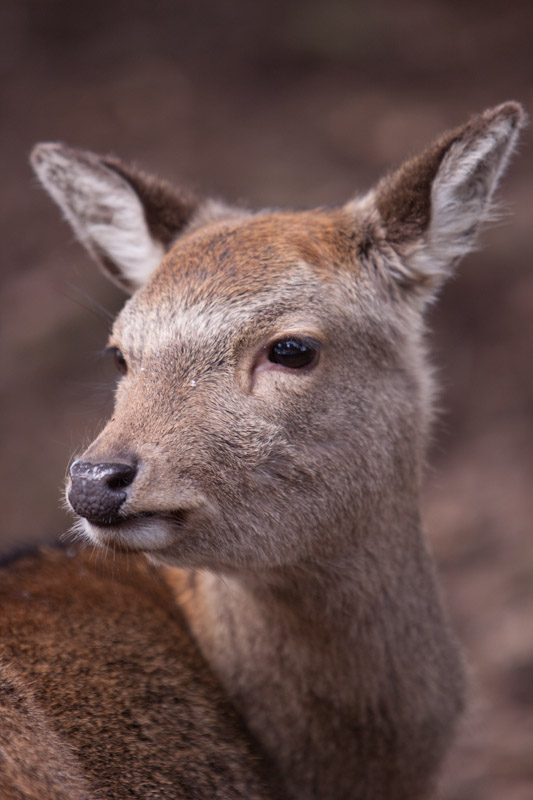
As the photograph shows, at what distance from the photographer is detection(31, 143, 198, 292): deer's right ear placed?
4.64 metres

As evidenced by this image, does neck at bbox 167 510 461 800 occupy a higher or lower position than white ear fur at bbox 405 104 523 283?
lower

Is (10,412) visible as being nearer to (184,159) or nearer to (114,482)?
(184,159)

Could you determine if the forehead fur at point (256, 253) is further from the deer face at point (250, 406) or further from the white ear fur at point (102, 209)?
the white ear fur at point (102, 209)

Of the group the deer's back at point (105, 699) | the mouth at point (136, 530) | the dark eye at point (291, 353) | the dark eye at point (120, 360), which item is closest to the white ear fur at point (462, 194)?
the dark eye at point (291, 353)

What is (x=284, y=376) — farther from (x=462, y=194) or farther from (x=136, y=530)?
(x=462, y=194)

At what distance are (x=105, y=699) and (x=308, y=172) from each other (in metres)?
8.92

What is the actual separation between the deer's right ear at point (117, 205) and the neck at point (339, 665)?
178 centimetres

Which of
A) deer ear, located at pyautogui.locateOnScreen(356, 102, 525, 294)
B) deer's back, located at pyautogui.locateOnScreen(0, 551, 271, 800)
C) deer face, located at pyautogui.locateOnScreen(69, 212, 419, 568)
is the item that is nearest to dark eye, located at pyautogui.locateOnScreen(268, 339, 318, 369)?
deer face, located at pyautogui.locateOnScreen(69, 212, 419, 568)

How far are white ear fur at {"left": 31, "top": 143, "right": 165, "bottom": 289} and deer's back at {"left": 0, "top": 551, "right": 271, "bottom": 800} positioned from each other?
1.60 m

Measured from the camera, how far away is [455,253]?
4117mm

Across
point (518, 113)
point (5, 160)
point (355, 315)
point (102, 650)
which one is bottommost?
point (102, 650)

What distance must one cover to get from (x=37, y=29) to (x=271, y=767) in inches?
501

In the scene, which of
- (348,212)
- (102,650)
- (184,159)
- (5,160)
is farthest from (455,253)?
(5,160)

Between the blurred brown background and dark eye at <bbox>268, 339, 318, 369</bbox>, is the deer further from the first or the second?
the blurred brown background
